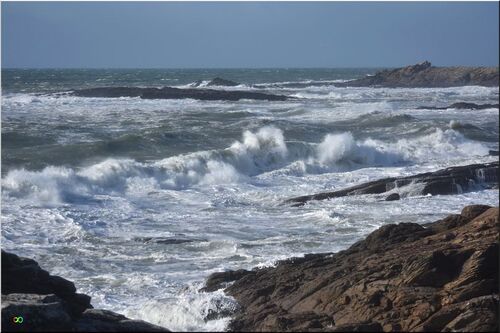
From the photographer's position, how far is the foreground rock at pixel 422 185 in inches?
605

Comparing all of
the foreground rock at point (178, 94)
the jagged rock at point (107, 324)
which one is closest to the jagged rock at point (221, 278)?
the jagged rock at point (107, 324)

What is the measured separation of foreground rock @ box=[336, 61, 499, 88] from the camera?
71812 millimetres

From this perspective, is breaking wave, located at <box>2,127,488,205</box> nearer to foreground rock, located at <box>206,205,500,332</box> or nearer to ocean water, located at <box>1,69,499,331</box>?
ocean water, located at <box>1,69,499,331</box>

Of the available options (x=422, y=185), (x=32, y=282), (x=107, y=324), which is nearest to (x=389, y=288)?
(x=107, y=324)

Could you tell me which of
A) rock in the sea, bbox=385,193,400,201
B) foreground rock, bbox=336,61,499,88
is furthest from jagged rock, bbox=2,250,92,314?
foreground rock, bbox=336,61,499,88

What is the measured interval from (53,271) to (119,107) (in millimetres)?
30501

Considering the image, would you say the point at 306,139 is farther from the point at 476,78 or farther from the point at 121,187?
the point at 476,78

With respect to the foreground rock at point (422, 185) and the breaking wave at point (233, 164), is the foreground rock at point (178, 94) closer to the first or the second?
the breaking wave at point (233, 164)

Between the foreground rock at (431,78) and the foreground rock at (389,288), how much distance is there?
6403 cm

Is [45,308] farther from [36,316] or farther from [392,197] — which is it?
[392,197]

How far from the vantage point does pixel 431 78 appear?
246 feet

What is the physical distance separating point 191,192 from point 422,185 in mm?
5481

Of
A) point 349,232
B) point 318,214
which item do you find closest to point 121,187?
point 318,214

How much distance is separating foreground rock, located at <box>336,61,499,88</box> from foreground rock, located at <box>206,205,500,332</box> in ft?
210
